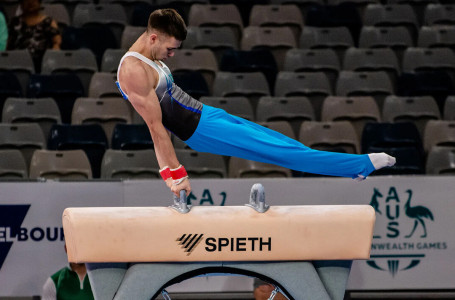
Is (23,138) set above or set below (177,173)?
above

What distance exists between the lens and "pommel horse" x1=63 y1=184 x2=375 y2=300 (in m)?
3.21

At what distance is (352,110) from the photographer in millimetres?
7422

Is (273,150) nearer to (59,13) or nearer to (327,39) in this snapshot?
(327,39)

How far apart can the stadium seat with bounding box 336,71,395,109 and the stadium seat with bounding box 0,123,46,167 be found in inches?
125

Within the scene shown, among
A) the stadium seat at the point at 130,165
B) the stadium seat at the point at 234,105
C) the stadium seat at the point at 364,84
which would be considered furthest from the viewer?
the stadium seat at the point at 364,84

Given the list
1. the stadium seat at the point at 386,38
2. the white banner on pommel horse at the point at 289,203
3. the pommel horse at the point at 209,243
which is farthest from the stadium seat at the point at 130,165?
the stadium seat at the point at 386,38

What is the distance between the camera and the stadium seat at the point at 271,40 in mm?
8539

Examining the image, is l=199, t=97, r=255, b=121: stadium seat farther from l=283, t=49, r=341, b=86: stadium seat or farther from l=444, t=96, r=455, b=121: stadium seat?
l=444, t=96, r=455, b=121: stadium seat

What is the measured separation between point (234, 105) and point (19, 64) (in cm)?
245

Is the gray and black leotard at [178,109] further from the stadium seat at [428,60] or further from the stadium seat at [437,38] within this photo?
the stadium seat at [437,38]

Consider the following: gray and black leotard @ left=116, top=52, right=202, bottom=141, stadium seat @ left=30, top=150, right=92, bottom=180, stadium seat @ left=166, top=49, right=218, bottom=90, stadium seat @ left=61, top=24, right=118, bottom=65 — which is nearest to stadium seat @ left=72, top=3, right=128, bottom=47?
stadium seat @ left=61, top=24, right=118, bottom=65

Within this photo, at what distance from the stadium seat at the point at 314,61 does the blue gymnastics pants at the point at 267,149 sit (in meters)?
4.64

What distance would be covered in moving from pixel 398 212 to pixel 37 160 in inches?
123

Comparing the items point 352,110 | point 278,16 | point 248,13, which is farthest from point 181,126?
point 248,13
